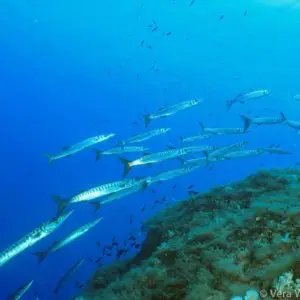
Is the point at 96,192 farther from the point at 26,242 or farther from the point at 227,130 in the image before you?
the point at 227,130

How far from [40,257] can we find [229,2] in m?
43.0

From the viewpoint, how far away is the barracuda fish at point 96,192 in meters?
7.83

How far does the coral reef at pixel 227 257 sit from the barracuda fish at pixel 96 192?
1846 mm

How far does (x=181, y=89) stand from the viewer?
9225 cm

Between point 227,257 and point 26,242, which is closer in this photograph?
point 227,257

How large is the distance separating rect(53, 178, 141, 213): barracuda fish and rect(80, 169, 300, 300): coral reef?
6.06 feet

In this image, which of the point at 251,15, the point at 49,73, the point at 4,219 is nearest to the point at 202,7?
the point at 251,15

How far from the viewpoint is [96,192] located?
26.6 feet

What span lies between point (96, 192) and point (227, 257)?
4.23m

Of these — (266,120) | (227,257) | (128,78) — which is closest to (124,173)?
(266,120)

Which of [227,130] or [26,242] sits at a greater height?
[26,242]

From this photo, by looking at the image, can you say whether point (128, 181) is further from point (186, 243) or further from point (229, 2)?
point (229, 2)
